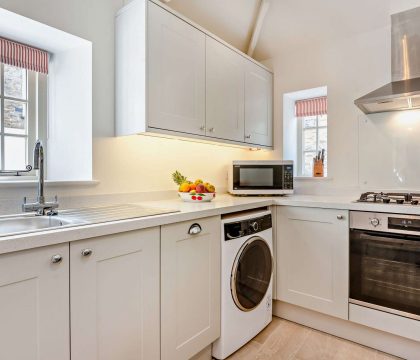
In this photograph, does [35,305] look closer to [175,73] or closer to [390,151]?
[175,73]

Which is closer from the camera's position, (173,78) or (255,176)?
(173,78)

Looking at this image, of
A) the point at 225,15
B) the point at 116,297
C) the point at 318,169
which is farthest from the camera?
the point at 318,169

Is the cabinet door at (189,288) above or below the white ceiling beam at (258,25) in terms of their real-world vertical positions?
below

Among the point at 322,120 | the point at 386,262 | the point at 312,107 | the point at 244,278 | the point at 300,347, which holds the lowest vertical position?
the point at 300,347

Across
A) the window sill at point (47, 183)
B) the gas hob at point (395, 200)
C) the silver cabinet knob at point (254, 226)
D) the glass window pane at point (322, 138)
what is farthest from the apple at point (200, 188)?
the glass window pane at point (322, 138)

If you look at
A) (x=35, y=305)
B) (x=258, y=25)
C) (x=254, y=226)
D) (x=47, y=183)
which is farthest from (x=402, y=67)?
(x=35, y=305)

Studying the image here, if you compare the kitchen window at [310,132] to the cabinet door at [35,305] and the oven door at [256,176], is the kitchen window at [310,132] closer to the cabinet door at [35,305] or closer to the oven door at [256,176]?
the oven door at [256,176]

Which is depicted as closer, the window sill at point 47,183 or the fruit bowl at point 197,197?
the window sill at point 47,183

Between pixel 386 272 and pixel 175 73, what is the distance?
5.97 ft

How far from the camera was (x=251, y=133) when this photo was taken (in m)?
2.52

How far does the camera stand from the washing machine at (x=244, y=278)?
5.53 feet

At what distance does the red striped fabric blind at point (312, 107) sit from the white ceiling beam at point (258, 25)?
0.72 m

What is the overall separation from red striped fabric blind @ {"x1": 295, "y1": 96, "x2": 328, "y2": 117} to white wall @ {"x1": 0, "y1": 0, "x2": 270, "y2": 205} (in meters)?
1.41

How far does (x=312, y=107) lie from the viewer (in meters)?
2.82
